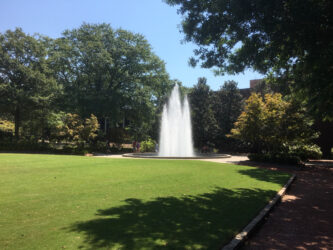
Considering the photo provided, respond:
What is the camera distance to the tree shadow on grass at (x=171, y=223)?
4.36 m

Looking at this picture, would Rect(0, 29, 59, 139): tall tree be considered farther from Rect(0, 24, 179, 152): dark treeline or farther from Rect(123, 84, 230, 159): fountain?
Rect(123, 84, 230, 159): fountain

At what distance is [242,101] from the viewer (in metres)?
40.8

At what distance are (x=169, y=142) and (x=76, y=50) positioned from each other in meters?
20.5

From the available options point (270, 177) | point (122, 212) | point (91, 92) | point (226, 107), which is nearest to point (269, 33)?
point (122, 212)

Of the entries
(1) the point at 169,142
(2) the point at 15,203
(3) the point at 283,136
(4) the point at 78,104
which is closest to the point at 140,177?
(2) the point at 15,203

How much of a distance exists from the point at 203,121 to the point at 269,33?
3168 centimetres

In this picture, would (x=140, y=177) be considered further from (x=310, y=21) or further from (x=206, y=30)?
(x=310, y=21)

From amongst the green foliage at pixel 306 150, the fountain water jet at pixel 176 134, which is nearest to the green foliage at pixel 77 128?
the fountain water jet at pixel 176 134

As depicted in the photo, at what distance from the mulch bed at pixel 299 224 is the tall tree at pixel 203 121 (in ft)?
93.0

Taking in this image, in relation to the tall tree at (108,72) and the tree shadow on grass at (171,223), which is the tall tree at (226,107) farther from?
the tree shadow on grass at (171,223)

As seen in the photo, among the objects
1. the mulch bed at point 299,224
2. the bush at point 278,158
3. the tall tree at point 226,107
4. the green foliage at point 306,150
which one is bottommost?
the mulch bed at point 299,224

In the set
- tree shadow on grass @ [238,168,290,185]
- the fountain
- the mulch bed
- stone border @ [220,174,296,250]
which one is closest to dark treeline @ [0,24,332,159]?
the fountain

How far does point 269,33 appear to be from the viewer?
25.1 ft

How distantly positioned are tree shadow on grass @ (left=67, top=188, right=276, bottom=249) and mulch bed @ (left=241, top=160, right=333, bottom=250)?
1.52 ft
